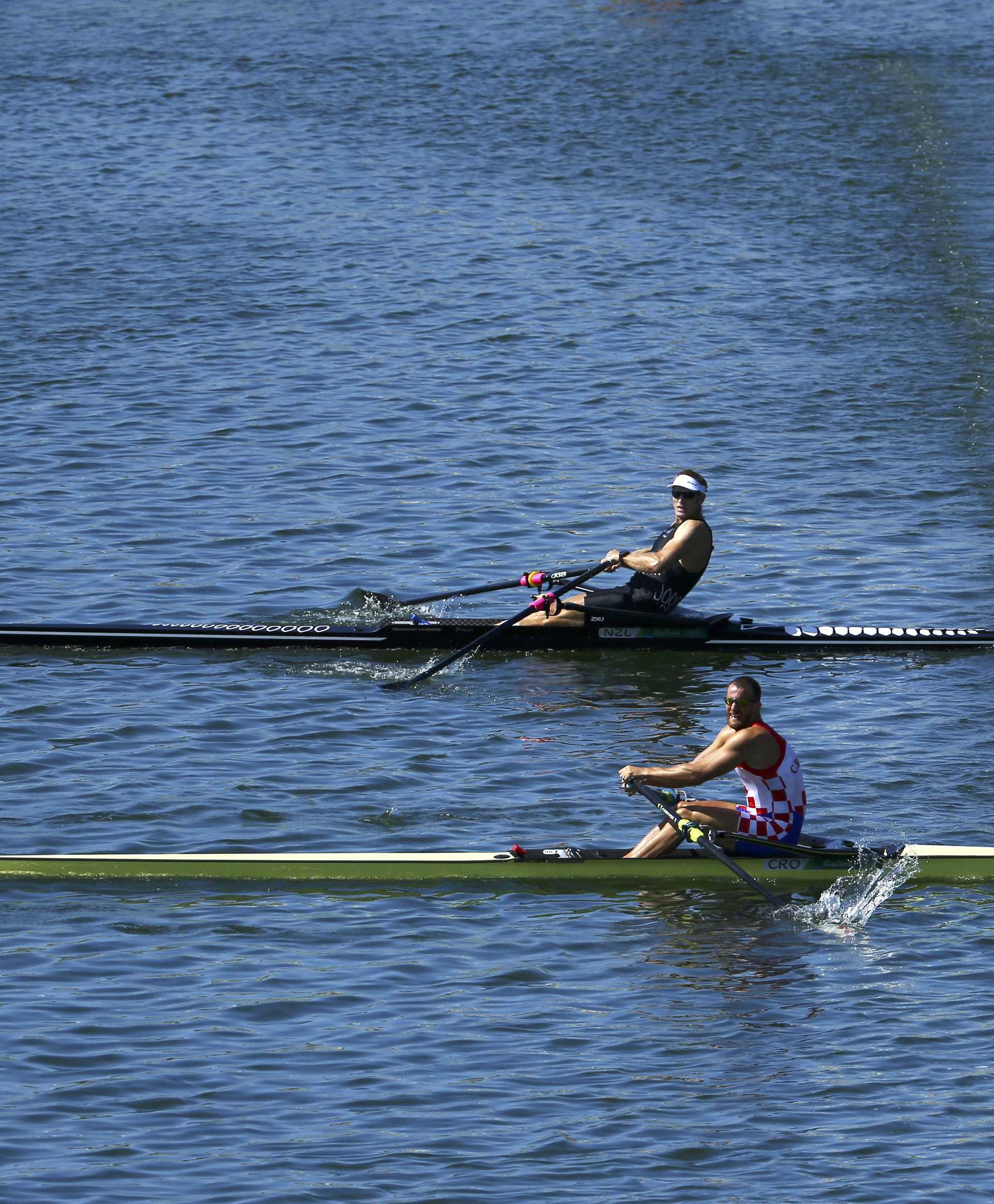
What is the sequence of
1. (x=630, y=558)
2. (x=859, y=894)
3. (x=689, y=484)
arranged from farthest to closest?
1. (x=630, y=558)
2. (x=689, y=484)
3. (x=859, y=894)

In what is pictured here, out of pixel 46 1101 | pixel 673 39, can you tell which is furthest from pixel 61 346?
pixel 673 39

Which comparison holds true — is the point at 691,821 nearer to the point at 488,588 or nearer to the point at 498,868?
the point at 498,868

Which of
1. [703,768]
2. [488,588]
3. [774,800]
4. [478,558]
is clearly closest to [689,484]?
[488,588]

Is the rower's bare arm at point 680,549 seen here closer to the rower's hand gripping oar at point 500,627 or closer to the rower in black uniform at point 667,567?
the rower in black uniform at point 667,567

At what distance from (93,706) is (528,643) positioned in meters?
3.95

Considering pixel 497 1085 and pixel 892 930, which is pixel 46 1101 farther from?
pixel 892 930

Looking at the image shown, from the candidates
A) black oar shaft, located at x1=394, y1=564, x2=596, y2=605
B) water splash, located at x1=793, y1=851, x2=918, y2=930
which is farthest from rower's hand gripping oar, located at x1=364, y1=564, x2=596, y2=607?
water splash, located at x1=793, y1=851, x2=918, y2=930

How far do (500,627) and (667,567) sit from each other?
1.56 metres

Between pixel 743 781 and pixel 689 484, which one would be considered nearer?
pixel 743 781

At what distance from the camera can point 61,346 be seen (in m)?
27.2

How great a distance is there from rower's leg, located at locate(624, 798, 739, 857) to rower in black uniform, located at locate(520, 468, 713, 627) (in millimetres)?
4702

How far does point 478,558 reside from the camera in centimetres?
1977

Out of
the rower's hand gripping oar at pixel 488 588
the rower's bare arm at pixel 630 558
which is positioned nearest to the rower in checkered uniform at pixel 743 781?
the rower's hand gripping oar at pixel 488 588

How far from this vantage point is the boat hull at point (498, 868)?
41.0 ft
